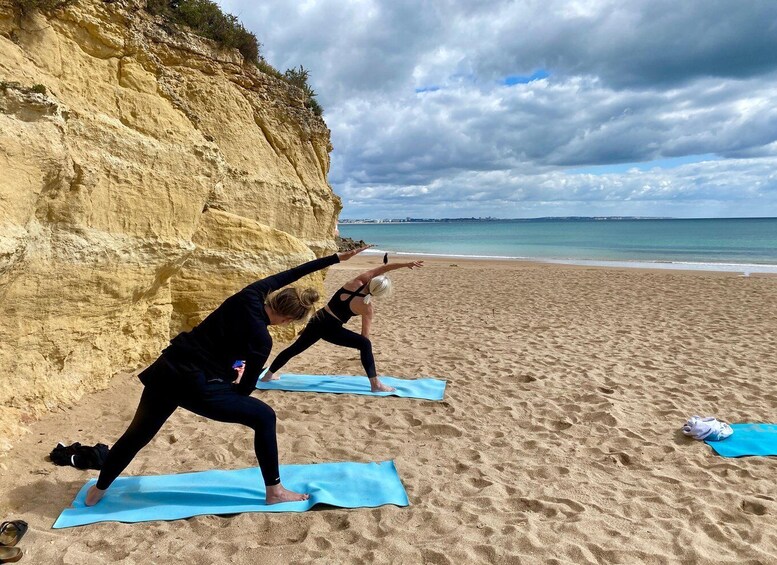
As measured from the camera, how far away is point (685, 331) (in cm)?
955

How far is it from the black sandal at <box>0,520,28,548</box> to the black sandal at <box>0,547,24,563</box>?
0.30ft

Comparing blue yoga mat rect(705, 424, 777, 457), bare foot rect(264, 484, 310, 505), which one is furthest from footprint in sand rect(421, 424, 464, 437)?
blue yoga mat rect(705, 424, 777, 457)

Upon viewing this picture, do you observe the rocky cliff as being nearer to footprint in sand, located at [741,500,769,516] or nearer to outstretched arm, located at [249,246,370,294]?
outstretched arm, located at [249,246,370,294]

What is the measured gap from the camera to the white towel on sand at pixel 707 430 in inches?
183

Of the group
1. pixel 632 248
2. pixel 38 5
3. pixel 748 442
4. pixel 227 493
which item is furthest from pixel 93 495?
pixel 632 248

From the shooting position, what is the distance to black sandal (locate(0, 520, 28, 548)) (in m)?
2.98

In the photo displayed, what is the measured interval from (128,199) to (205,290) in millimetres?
1931

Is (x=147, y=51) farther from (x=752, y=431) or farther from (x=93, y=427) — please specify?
(x=752, y=431)

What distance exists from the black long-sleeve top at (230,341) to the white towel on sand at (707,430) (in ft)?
12.7

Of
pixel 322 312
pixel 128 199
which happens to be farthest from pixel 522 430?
pixel 128 199

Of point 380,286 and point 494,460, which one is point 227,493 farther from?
point 380,286

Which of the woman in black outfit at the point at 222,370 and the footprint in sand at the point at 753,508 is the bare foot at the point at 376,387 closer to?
the woman in black outfit at the point at 222,370

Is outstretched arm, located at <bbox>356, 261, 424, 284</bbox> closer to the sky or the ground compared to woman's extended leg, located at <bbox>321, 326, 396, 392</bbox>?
closer to the sky

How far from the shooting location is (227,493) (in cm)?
369
